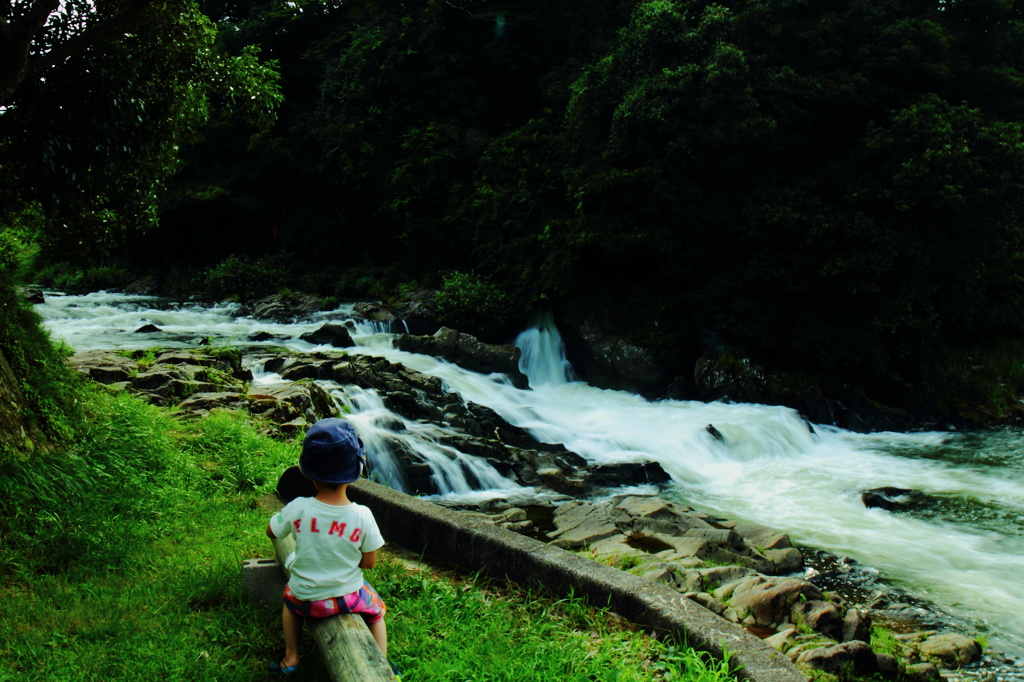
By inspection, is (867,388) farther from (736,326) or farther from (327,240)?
(327,240)

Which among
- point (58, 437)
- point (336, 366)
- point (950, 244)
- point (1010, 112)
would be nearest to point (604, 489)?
point (336, 366)

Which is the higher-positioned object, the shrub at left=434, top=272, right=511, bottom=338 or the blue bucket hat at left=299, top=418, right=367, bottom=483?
the blue bucket hat at left=299, top=418, right=367, bottom=483

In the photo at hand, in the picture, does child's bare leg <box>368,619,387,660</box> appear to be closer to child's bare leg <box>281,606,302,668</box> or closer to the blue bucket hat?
child's bare leg <box>281,606,302,668</box>

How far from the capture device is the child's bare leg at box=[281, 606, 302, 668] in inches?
122

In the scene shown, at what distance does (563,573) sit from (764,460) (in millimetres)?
9363

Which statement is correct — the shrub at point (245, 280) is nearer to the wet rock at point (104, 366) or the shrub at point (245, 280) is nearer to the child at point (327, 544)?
the wet rock at point (104, 366)

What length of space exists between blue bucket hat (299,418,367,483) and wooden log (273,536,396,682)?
0.60m

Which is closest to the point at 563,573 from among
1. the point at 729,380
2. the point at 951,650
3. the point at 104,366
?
the point at 951,650

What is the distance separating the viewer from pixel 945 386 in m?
16.1

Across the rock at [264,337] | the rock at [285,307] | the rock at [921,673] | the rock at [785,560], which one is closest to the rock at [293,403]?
the rock at [785,560]

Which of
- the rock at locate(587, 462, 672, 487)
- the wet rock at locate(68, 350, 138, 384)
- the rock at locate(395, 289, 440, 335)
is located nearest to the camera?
the wet rock at locate(68, 350, 138, 384)

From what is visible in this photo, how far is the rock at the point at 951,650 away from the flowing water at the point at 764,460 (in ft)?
1.68

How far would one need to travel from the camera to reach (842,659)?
443 centimetres

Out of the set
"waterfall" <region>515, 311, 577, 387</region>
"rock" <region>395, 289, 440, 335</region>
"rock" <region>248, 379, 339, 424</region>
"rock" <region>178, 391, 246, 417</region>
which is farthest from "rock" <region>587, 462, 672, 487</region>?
"rock" <region>395, 289, 440, 335</region>
